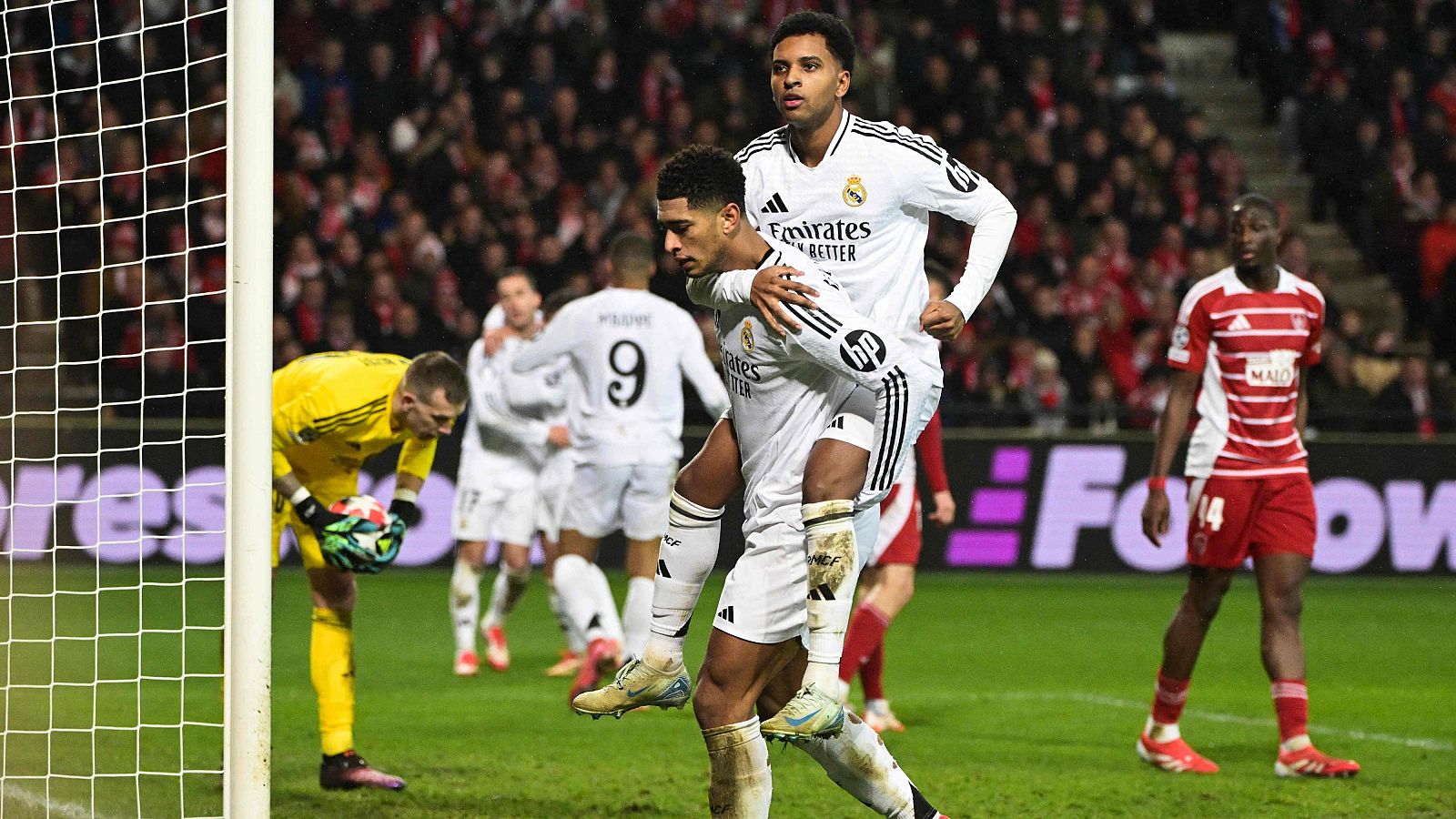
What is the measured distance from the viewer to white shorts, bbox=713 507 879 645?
14.9ft

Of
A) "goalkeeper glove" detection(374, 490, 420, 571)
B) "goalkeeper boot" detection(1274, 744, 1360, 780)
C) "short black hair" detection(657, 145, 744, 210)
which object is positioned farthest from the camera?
"goalkeeper boot" detection(1274, 744, 1360, 780)

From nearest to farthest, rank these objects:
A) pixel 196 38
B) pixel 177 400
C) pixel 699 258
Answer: pixel 699 258 → pixel 177 400 → pixel 196 38

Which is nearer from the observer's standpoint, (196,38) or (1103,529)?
(1103,529)

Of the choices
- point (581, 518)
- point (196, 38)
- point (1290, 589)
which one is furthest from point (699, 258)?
point (196, 38)

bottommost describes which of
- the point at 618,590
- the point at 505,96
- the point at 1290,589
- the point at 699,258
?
the point at 618,590

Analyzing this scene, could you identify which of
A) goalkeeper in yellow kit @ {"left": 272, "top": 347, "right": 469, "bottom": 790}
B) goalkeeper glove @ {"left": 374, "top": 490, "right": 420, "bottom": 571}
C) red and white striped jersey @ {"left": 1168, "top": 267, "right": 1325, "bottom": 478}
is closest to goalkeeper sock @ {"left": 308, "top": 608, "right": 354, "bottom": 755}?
goalkeeper in yellow kit @ {"left": 272, "top": 347, "right": 469, "bottom": 790}

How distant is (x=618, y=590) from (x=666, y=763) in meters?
6.48

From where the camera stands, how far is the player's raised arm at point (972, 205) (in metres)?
4.87

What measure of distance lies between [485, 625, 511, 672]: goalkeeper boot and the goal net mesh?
5.08 feet

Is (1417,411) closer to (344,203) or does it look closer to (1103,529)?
(1103,529)

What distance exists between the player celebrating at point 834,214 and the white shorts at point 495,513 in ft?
18.4

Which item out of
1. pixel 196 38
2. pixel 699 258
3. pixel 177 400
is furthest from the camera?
pixel 196 38

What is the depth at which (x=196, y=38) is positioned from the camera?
19.4m

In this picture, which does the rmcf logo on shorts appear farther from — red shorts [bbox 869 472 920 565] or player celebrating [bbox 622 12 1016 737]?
player celebrating [bbox 622 12 1016 737]
